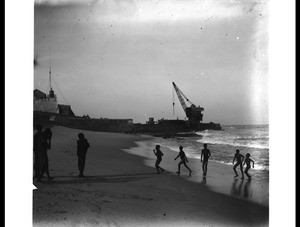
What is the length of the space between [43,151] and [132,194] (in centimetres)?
163

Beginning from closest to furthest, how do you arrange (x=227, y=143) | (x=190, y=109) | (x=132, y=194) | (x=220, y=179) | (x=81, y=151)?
(x=132, y=194) → (x=81, y=151) → (x=190, y=109) → (x=220, y=179) → (x=227, y=143)

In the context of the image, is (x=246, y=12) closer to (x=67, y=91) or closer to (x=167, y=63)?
(x=167, y=63)

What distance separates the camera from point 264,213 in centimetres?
460

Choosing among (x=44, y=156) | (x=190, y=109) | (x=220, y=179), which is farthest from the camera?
(x=220, y=179)

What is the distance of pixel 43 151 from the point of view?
4.96 m

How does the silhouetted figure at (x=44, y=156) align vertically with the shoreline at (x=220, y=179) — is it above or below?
above

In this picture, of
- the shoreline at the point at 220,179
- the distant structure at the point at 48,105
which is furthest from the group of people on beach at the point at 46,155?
the distant structure at the point at 48,105

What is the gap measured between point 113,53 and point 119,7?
0.76m

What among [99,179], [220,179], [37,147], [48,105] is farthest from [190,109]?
[37,147]

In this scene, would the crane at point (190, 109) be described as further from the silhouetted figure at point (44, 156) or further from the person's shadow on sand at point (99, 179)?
the silhouetted figure at point (44, 156)

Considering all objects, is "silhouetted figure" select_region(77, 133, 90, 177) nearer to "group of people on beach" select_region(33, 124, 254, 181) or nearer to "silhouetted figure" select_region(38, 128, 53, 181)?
"group of people on beach" select_region(33, 124, 254, 181)

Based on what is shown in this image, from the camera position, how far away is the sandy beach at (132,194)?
421 centimetres

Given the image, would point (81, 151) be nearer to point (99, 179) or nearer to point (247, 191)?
point (99, 179)

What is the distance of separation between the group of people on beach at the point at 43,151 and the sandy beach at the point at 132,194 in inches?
5.6
